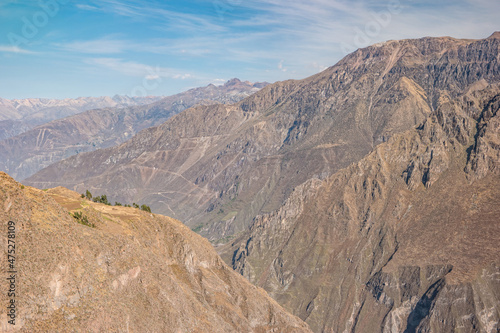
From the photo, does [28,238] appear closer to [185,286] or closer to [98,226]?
[98,226]

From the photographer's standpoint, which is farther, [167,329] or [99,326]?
[167,329]

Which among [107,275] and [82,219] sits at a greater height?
[82,219]

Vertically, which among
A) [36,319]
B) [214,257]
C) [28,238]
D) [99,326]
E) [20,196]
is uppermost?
[20,196]

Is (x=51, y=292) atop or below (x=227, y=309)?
atop

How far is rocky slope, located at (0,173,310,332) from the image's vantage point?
72.9 metres

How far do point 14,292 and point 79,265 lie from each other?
16370mm

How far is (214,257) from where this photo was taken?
16212cm


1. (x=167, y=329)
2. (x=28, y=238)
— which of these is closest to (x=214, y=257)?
(x=167, y=329)

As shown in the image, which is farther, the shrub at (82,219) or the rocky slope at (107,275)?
the shrub at (82,219)

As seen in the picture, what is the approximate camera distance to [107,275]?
9100 cm

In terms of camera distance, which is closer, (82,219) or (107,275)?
(107,275)

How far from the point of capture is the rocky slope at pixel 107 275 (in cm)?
7294

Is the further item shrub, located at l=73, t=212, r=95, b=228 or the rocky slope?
shrub, located at l=73, t=212, r=95, b=228

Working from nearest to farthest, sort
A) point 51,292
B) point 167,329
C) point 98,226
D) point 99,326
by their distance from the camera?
point 51,292 < point 99,326 < point 167,329 < point 98,226
